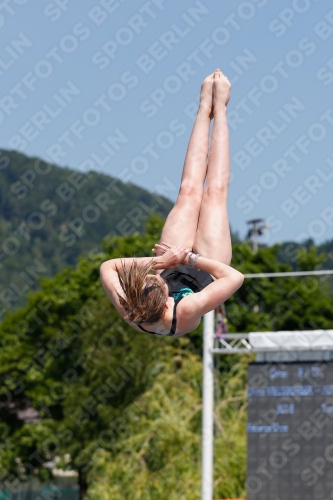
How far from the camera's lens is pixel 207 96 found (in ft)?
23.1

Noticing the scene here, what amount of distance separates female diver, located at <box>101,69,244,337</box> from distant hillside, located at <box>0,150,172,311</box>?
66445 mm

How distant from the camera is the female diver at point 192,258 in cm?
605

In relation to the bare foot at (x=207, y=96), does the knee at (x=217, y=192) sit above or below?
below

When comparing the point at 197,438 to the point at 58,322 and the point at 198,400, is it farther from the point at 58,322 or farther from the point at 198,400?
the point at 58,322

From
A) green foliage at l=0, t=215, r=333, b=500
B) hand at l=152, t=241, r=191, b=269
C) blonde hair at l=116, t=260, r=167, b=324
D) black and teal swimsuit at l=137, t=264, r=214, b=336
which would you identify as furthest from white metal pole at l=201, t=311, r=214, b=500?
blonde hair at l=116, t=260, r=167, b=324

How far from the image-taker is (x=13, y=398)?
33.8 metres

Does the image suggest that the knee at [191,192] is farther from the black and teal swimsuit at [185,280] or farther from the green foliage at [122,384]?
the green foliage at [122,384]

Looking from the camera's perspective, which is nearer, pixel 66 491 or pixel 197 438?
pixel 197 438

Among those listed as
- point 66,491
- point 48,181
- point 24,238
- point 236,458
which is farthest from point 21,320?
point 48,181

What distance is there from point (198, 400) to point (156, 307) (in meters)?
15.5

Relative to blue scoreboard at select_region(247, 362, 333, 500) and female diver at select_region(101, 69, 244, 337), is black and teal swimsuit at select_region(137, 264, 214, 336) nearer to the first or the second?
female diver at select_region(101, 69, 244, 337)

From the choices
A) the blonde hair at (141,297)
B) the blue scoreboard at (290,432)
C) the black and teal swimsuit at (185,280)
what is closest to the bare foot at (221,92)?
the black and teal swimsuit at (185,280)

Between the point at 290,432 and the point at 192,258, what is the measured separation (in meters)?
6.62

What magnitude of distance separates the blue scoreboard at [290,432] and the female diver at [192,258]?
5992 millimetres
